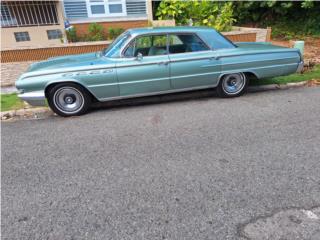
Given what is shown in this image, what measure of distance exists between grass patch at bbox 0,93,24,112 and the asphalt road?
87 centimetres

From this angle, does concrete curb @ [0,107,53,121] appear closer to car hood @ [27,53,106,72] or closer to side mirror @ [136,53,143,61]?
car hood @ [27,53,106,72]

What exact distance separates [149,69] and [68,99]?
167 cm

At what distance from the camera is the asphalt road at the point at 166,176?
2262mm

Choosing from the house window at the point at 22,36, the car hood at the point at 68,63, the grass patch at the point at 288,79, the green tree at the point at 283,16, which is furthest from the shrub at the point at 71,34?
the green tree at the point at 283,16

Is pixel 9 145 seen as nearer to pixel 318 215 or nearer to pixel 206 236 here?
pixel 206 236

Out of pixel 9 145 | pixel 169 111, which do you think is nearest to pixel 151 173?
pixel 169 111

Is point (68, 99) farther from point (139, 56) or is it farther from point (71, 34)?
point (71, 34)

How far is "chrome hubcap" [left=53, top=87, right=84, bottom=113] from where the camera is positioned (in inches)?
189

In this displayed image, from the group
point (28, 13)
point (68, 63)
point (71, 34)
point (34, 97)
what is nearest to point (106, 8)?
point (71, 34)

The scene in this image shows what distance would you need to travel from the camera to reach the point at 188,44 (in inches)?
202

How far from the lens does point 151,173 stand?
2.98 m

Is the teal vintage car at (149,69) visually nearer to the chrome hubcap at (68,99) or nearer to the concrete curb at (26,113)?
the chrome hubcap at (68,99)

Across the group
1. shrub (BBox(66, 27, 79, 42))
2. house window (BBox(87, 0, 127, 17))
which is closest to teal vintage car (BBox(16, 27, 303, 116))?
shrub (BBox(66, 27, 79, 42))

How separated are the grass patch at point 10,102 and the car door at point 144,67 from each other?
2427 mm
